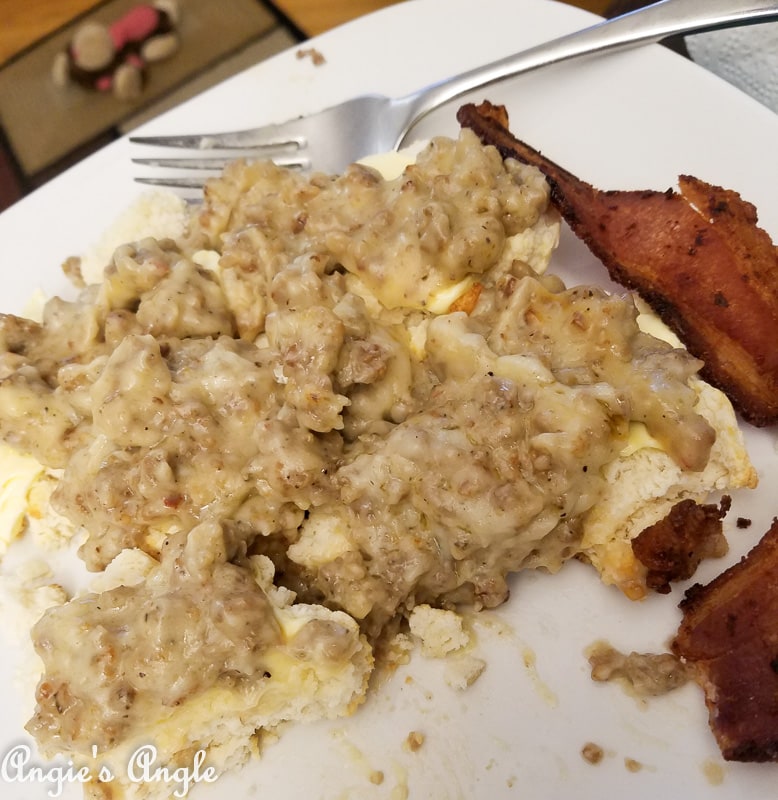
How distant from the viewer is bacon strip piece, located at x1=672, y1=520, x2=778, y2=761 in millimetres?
1495

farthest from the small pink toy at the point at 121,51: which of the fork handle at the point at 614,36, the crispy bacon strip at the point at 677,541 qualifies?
the crispy bacon strip at the point at 677,541

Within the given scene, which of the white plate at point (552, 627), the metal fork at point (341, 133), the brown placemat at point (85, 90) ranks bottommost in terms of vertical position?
the white plate at point (552, 627)

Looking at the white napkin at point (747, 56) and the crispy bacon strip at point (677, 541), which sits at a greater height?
the white napkin at point (747, 56)

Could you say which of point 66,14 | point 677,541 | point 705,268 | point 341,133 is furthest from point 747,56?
point 66,14

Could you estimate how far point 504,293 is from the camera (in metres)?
1.88

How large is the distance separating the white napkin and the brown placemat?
6.54ft

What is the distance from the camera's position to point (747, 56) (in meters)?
2.77

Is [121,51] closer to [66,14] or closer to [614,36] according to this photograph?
[66,14]

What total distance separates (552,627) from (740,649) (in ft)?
1.32

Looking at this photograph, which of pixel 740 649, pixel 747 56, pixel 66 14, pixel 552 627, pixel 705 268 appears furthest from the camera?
pixel 66 14

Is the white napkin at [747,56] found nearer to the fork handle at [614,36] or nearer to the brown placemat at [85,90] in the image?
the fork handle at [614,36]

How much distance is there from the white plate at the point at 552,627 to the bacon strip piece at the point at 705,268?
0.17 meters

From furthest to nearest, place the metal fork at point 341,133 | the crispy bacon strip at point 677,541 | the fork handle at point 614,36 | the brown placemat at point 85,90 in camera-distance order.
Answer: the brown placemat at point 85,90 → the metal fork at point 341,133 → the fork handle at point 614,36 → the crispy bacon strip at point 677,541

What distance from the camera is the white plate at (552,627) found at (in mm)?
1626
